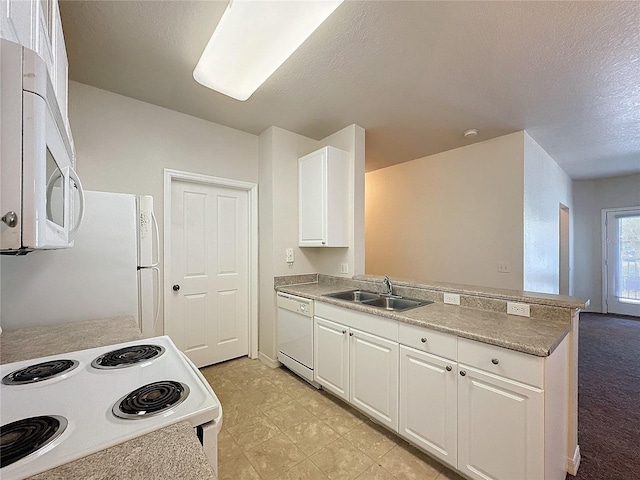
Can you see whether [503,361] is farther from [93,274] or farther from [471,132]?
[471,132]

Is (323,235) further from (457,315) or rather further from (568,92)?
(568,92)

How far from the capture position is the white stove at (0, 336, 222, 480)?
616 mm

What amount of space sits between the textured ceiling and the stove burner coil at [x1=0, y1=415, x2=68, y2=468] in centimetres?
192

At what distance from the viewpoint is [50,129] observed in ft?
2.02

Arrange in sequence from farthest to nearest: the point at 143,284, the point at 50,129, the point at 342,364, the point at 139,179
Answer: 1. the point at 139,179
2. the point at 342,364
3. the point at 143,284
4. the point at 50,129

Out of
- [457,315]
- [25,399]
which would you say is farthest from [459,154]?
[25,399]

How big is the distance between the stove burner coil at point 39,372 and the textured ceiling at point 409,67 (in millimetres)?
1824

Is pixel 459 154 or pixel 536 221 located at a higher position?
pixel 459 154

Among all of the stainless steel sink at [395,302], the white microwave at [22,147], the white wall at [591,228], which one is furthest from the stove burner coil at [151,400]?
the white wall at [591,228]

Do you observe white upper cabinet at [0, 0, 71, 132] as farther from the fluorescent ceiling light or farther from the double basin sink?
the double basin sink

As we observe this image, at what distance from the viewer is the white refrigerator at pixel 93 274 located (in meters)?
1.52

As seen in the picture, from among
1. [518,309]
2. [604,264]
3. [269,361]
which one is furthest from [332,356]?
[604,264]

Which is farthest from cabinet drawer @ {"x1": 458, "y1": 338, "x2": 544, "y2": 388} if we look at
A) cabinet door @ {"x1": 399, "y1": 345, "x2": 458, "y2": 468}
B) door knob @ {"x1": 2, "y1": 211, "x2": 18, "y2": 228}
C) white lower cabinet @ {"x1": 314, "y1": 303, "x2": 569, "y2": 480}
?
door knob @ {"x1": 2, "y1": 211, "x2": 18, "y2": 228}

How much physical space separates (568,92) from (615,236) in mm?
4801
